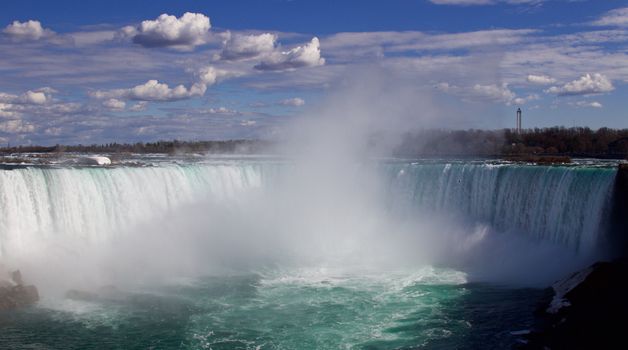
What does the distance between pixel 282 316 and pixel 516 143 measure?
132 feet

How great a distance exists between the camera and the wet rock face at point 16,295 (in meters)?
16.8

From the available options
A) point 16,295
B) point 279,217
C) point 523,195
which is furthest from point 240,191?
point 16,295

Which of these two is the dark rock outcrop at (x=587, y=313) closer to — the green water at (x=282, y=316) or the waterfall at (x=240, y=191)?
the green water at (x=282, y=316)

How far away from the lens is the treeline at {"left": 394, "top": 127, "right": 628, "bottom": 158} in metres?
48.2

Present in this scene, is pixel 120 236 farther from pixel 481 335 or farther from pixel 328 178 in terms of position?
pixel 481 335

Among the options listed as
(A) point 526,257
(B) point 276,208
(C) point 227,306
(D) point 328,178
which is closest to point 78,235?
(C) point 227,306

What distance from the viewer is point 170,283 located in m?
20.3

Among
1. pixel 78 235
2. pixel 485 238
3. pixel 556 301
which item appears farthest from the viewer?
pixel 485 238

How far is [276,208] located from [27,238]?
1189 centimetres

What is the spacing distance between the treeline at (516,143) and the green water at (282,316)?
30.4 m

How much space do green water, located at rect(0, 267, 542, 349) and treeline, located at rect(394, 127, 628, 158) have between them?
30380mm

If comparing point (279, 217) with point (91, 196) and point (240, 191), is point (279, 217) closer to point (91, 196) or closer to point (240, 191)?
point (240, 191)

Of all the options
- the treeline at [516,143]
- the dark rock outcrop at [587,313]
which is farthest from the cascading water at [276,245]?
the treeline at [516,143]

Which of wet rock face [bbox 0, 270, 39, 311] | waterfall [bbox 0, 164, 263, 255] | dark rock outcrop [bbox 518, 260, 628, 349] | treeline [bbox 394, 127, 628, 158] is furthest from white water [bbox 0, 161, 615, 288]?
treeline [bbox 394, 127, 628, 158]
